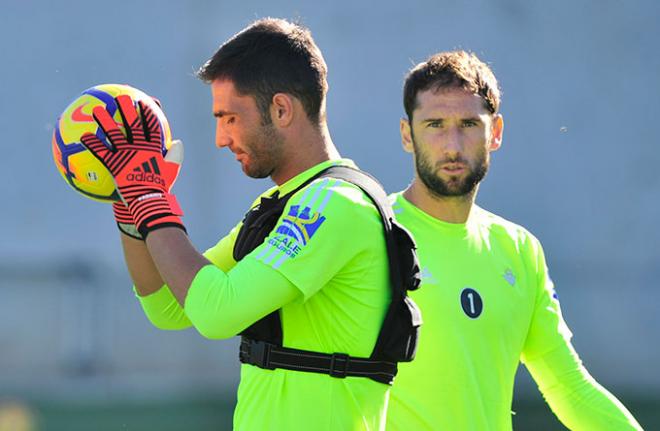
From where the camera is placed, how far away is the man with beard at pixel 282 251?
9.29ft

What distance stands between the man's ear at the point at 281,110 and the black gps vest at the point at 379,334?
0.63ft

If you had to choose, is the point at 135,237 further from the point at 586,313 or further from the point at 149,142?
the point at 586,313

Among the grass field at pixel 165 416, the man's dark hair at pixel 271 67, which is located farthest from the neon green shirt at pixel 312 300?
the grass field at pixel 165 416

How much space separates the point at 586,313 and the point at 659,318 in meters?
0.79

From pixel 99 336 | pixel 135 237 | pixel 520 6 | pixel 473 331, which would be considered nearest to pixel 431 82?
pixel 473 331

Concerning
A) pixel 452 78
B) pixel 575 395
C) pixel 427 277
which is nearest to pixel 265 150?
pixel 427 277

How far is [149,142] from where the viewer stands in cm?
307

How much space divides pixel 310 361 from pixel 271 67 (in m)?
0.85

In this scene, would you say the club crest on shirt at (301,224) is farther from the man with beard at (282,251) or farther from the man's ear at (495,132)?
the man's ear at (495,132)

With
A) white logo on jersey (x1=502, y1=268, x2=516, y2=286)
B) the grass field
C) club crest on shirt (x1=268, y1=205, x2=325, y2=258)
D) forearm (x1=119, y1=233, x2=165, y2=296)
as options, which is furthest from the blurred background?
club crest on shirt (x1=268, y1=205, x2=325, y2=258)

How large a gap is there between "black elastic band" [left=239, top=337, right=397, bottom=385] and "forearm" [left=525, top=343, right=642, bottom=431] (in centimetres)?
127

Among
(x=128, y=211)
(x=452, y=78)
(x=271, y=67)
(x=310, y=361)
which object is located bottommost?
(x=310, y=361)

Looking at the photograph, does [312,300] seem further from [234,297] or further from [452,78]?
[452,78]

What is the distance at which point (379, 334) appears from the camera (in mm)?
2986
